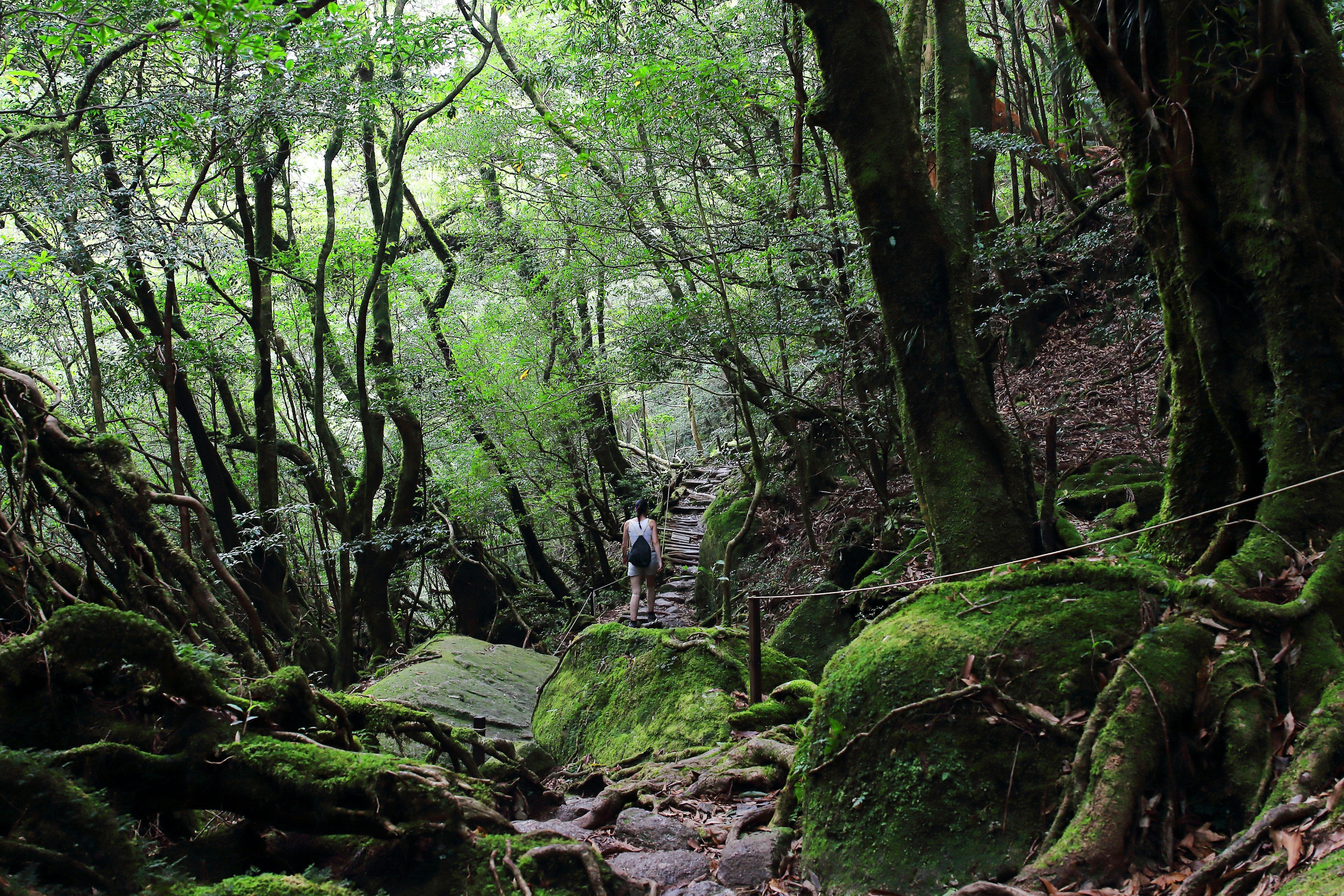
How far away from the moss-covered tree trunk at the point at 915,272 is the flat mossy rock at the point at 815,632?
2.89 metres

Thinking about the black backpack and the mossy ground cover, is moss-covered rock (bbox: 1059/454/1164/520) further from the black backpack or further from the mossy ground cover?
the mossy ground cover

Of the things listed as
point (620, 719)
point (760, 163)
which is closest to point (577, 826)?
point (620, 719)

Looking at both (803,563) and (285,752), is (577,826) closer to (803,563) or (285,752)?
(285,752)

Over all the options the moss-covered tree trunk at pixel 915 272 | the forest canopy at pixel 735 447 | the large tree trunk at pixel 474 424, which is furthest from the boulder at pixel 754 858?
the large tree trunk at pixel 474 424

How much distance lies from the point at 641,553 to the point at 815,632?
3.42 m

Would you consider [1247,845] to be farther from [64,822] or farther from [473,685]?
[473,685]

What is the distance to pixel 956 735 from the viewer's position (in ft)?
11.1

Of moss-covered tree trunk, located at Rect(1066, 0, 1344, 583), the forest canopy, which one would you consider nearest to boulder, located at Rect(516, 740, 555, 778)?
the forest canopy

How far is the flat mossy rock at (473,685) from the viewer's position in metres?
7.79

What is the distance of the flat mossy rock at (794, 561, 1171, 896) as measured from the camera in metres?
3.16

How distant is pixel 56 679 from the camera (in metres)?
2.56

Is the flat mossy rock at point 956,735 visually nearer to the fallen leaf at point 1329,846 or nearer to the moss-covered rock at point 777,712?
the fallen leaf at point 1329,846

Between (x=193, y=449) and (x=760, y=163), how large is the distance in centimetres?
1027

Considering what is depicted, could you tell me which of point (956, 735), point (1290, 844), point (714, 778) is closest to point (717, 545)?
point (714, 778)
